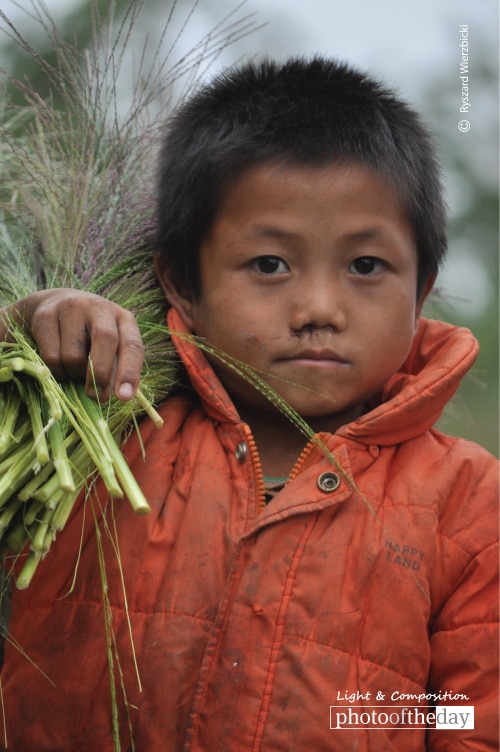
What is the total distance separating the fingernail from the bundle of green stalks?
4 centimetres

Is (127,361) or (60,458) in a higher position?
(127,361)

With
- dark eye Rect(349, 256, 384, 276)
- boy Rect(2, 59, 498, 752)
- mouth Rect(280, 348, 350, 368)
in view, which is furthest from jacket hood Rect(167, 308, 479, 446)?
dark eye Rect(349, 256, 384, 276)

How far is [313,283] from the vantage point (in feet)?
5.77

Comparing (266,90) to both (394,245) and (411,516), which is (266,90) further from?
(411,516)

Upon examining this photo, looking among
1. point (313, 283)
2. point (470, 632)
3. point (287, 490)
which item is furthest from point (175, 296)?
point (470, 632)

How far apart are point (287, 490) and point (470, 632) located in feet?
1.25

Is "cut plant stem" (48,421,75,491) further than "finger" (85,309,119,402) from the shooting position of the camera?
No

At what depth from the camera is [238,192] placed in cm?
183

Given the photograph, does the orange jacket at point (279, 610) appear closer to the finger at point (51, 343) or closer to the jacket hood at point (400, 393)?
the jacket hood at point (400, 393)

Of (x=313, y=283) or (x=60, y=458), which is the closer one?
(x=60, y=458)

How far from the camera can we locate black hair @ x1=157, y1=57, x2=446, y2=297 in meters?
1.82

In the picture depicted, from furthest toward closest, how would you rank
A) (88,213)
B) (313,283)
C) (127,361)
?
(88,213) < (313,283) < (127,361)

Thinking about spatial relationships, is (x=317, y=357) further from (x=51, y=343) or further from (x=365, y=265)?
(x=51, y=343)

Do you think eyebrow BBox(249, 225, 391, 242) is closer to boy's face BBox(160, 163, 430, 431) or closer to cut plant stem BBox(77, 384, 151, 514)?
boy's face BBox(160, 163, 430, 431)
